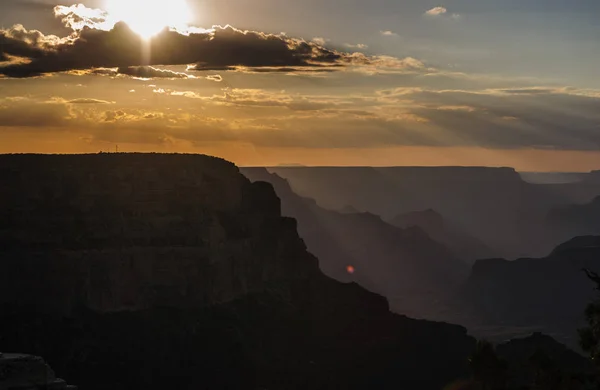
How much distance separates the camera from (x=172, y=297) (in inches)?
4862

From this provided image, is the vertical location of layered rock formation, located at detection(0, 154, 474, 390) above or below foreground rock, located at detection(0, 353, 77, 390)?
below

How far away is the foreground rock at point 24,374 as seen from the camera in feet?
155

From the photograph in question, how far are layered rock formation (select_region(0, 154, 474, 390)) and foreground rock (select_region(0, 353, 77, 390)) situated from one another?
2295 inches

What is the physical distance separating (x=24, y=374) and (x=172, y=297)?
7585 centimetres

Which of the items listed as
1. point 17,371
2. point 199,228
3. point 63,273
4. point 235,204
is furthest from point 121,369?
point 17,371

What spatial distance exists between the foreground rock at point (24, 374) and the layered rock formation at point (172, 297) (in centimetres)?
5829

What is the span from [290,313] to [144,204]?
19.4 m

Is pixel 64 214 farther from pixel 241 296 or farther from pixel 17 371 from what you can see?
pixel 17 371

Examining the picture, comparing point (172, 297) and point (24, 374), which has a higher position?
point (24, 374)

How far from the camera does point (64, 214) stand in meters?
120

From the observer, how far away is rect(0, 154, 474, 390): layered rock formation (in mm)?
113000

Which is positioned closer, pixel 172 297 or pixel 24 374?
pixel 24 374

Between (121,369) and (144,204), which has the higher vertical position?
(144,204)

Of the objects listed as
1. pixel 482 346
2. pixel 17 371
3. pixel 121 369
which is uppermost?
pixel 17 371
